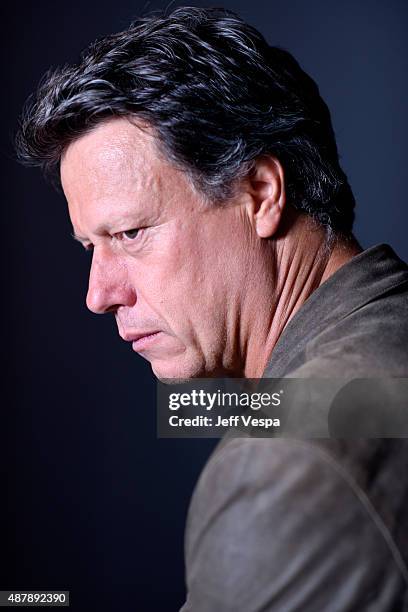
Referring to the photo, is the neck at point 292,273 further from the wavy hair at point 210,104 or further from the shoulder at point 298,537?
the shoulder at point 298,537

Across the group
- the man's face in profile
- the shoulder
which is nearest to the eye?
the man's face in profile

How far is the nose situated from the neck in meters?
0.15

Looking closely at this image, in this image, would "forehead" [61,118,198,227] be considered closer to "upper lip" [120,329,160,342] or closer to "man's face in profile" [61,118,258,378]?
"man's face in profile" [61,118,258,378]

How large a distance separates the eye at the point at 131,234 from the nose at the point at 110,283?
0.04 metres

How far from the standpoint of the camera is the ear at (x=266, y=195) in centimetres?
94

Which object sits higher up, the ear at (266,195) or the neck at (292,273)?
the ear at (266,195)

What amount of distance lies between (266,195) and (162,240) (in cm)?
13

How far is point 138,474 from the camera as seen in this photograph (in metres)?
2.05

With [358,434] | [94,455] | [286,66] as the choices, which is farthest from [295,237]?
[94,455]

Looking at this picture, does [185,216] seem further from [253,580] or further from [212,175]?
[253,580]

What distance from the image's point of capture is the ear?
3.08 ft

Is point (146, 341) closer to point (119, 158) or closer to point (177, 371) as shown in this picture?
point (177, 371)

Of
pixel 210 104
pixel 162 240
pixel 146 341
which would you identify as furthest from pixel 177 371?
pixel 210 104

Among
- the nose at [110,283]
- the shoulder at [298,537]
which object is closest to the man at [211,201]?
the nose at [110,283]
